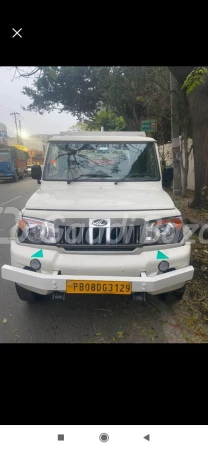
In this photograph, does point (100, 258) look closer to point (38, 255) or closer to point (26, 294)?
point (38, 255)

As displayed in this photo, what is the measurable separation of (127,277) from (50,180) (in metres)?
1.76

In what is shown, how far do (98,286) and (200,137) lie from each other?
17.9 ft

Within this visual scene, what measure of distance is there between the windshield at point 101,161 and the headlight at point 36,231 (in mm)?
1041

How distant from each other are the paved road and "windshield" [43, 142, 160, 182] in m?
1.55

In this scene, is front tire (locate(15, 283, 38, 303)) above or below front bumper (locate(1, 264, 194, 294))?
below

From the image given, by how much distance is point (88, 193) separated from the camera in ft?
10.0

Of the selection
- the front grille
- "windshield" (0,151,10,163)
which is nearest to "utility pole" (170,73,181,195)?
the front grille

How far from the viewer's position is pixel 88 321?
297 centimetres

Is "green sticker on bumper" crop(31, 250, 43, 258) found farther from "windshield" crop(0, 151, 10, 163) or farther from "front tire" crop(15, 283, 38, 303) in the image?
"windshield" crop(0, 151, 10, 163)

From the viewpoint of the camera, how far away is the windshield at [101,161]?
3523mm

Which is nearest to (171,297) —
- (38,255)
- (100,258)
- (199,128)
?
(100,258)

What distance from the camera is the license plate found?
7.77 feet

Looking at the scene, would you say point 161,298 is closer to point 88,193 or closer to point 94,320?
point 94,320

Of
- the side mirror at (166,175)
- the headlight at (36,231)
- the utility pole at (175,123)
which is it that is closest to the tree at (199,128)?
the utility pole at (175,123)
